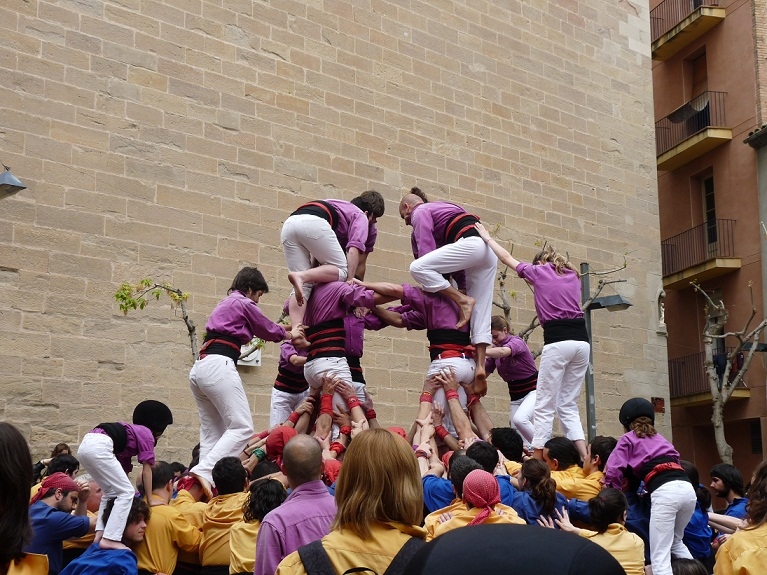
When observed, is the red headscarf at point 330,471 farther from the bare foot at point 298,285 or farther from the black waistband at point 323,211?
the black waistband at point 323,211

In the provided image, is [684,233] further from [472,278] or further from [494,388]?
[472,278]

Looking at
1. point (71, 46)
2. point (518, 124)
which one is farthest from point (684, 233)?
point (71, 46)

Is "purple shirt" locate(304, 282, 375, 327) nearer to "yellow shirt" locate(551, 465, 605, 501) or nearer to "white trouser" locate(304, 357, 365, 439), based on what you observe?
"white trouser" locate(304, 357, 365, 439)

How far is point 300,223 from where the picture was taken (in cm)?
815

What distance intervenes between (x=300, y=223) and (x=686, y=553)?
379cm

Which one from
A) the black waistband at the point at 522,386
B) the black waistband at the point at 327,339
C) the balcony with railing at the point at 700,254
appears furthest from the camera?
the balcony with railing at the point at 700,254

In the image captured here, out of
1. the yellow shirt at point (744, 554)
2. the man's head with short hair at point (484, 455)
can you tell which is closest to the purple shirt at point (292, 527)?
the yellow shirt at point (744, 554)

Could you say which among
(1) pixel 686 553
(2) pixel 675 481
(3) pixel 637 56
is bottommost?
(1) pixel 686 553

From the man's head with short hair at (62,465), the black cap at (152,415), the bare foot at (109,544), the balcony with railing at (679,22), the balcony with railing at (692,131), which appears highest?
the balcony with railing at (679,22)

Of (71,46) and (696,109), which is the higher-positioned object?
(696,109)

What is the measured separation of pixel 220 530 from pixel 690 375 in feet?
62.9

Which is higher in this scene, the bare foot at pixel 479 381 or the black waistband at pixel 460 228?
the black waistband at pixel 460 228

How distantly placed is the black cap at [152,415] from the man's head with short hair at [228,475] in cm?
117

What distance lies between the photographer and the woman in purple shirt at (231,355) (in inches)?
315
